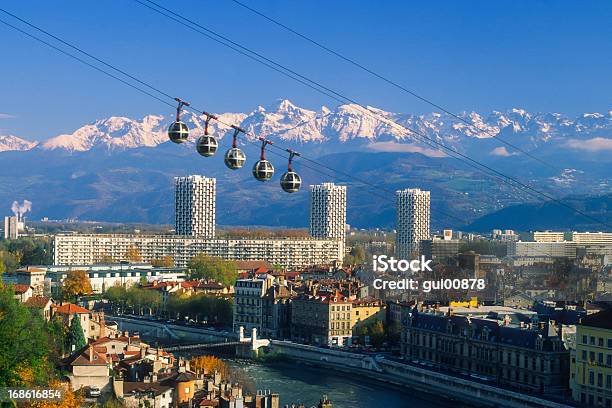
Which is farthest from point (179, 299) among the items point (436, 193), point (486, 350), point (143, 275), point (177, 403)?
point (436, 193)

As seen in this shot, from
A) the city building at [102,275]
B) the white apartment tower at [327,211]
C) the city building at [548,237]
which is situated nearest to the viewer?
the city building at [102,275]

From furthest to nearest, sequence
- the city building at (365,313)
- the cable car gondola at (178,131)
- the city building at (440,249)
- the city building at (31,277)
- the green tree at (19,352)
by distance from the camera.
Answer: the city building at (440,249), the city building at (31,277), the city building at (365,313), the green tree at (19,352), the cable car gondola at (178,131)

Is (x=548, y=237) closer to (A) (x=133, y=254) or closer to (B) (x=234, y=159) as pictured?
(A) (x=133, y=254)

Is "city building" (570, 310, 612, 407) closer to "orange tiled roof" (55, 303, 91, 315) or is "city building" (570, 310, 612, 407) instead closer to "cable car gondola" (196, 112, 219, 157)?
"orange tiled roof" (55, 303, 91, 315)

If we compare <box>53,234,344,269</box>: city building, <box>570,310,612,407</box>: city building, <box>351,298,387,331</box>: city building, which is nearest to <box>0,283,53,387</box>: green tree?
<box>570,310,612,407</box>: city building

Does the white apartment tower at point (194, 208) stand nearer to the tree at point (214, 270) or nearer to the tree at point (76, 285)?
the tree at point (214, 270)

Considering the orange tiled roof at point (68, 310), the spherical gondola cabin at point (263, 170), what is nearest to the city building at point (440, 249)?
the orange tiled roof at point (68, 310)
